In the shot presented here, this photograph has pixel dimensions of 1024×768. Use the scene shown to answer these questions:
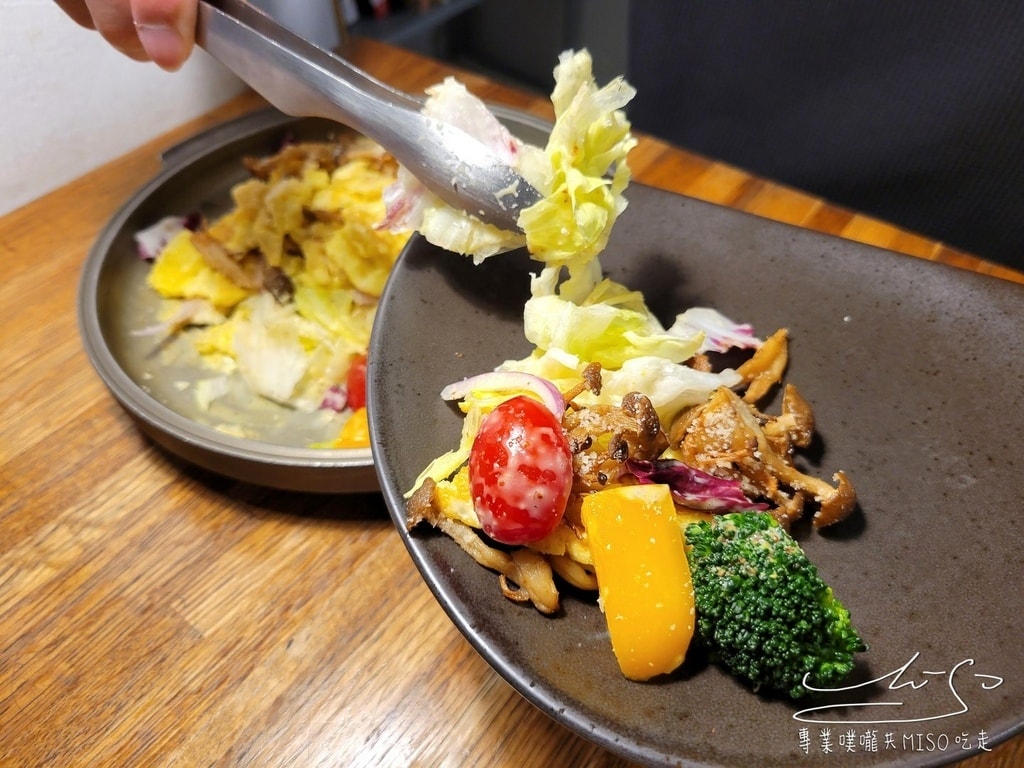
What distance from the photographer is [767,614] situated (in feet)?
3.16

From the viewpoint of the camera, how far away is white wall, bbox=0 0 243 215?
2.15 meters

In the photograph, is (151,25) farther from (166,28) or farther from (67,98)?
(67,98)

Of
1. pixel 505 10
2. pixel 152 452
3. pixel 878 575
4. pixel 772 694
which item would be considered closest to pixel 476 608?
pixel 772 694

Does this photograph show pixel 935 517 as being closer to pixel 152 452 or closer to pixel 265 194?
pixel 152 452

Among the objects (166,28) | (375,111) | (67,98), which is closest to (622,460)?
(375,111)

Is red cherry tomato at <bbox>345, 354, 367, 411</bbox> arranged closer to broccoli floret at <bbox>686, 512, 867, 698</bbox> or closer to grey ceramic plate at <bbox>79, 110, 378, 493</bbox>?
grey ceramic plate at <bbox>79, 110, 378, 493</bbox>

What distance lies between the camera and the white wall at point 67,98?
2.15 m

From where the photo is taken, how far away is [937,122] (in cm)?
217

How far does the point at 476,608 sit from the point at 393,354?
0.49m

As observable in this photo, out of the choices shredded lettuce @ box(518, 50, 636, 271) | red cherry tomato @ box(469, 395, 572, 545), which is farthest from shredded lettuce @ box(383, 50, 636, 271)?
red cherry tomato @ box(469, 395, 572, 545)

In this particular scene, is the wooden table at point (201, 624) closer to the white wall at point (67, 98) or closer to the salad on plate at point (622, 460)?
the salad on plate at point (622, 460)

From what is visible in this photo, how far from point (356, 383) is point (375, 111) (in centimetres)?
71
